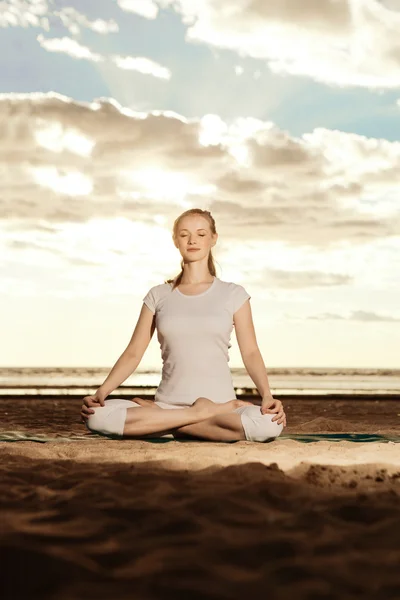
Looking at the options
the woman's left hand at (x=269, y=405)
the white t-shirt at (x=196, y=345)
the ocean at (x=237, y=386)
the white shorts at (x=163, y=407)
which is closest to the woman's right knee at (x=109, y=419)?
the white shorts at (x=163, y=407)

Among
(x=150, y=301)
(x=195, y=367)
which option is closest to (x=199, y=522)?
(x=195, y=367)

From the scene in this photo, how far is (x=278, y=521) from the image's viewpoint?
3.21m

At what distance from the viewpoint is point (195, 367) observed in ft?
18.8

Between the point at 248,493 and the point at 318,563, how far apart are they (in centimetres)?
118

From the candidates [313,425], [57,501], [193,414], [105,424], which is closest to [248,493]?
[57,501]

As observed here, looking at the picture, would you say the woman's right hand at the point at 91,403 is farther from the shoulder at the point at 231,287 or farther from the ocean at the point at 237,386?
the ocean at the point at 237,386

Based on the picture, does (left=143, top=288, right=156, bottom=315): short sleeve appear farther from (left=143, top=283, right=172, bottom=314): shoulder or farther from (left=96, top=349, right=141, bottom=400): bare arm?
(left=96, top=349, right=141, bottom=400): bare arm

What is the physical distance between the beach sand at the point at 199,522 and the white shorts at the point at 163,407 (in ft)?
1.15

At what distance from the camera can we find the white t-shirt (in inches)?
226

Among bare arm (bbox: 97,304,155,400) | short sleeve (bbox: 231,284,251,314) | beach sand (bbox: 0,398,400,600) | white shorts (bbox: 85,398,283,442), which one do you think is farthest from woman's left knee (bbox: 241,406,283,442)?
bare arm (bbox: 97,304,155,400)

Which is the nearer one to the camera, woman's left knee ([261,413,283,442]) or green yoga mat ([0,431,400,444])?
woman's left knee ([261,413,283,442])

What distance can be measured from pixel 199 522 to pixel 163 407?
2.64m

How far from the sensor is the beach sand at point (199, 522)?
7.81 ft

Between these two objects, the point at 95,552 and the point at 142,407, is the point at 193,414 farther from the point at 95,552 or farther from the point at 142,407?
the point at 95,552
